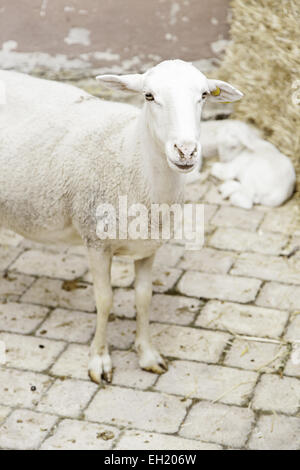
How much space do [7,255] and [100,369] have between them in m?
1.62

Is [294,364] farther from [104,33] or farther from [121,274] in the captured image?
[104,33]

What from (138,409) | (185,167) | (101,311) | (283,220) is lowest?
(283,220)

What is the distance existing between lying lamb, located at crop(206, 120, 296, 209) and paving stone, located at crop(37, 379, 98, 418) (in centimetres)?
246

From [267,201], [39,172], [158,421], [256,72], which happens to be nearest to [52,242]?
[39,172]

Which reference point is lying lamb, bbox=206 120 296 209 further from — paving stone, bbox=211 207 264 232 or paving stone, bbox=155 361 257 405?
paving stone, bbox=155 361 257 405

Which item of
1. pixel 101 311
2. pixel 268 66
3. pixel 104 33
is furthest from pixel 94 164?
pixel 104 33

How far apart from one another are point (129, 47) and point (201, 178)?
4.74 feet

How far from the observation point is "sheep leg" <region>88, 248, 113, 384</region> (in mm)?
4129

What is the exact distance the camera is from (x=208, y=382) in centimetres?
Answer: 423

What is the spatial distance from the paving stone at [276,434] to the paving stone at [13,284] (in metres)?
2.00

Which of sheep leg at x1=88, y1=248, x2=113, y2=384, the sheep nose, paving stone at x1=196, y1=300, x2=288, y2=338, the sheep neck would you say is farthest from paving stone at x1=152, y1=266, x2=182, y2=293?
the sheep nose

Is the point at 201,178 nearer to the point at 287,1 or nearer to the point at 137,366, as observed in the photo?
the point at 287,1

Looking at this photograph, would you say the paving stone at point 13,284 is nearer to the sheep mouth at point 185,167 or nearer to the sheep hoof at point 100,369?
the sheep hoof at point 100,369

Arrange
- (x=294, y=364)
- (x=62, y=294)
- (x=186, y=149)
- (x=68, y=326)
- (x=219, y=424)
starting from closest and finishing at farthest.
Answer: (x=186, y=149) < (x=219, y=424) < (x=294, y=364) < (x=68, y=326) < (x=62, y=294)
